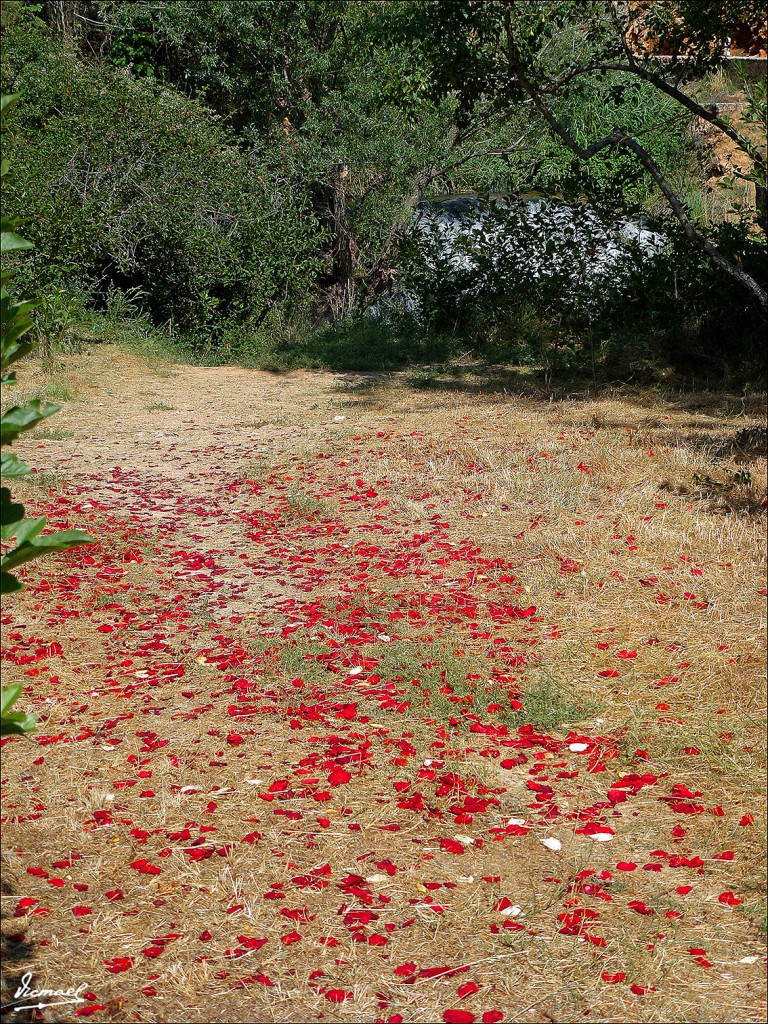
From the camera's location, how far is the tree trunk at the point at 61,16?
14698mm

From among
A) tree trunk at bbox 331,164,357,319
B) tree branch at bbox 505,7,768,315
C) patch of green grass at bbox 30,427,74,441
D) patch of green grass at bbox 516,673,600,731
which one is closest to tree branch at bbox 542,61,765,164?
tree branch at bbox 505,7,768,315

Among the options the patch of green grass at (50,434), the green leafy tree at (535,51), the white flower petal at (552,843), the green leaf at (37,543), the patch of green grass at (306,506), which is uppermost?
the green leafy tree at (535,51)

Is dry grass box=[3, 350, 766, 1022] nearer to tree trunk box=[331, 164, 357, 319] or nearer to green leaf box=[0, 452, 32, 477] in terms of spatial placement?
green leaf box=[0, 452, 32, 477]

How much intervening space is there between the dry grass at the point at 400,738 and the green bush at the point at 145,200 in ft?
16.5

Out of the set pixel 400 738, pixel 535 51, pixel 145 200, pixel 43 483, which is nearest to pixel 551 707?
pixel 400 738

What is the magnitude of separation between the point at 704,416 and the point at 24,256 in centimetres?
722

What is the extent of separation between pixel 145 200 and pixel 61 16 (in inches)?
185

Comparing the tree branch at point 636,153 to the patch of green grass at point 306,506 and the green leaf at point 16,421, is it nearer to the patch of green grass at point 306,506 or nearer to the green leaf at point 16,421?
the patch of green grass at point 306,506

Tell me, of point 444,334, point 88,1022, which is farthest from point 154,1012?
point 444,334

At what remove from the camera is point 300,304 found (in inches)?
552

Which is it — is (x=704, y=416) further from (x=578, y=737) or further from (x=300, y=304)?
(x=300, y=304)

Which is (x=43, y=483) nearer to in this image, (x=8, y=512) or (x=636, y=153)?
(x=636, y=153)

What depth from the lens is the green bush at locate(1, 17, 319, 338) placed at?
1129cm

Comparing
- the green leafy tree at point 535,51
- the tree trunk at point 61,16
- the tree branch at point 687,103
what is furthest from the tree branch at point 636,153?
the tree trunk at point 61,16
